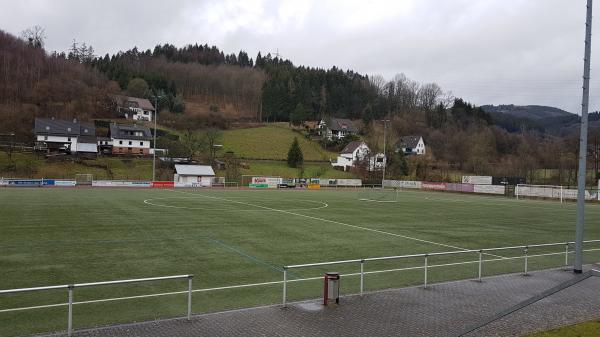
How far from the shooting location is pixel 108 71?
161 meters

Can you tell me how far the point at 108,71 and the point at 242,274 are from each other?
16256 centimetres

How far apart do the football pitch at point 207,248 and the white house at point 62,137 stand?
62318mm

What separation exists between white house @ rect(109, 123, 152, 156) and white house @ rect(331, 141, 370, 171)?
4628cm

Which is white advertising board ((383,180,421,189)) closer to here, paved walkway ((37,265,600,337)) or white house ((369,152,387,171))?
white house ((369,152,387,171))

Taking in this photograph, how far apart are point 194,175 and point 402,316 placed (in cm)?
7247

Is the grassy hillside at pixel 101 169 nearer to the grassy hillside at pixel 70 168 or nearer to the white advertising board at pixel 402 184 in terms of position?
the grassy hillside at pixel 70 168

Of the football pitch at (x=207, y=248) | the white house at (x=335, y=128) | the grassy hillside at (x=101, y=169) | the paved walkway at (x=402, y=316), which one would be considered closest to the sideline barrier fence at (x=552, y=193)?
the football pitch at (x=207, y=248)

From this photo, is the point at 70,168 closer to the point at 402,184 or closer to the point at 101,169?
the point at 101,169

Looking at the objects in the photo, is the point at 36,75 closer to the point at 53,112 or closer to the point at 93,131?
the point at 53,112

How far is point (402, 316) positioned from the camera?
436 inches

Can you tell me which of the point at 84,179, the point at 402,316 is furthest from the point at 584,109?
the point at 84,179

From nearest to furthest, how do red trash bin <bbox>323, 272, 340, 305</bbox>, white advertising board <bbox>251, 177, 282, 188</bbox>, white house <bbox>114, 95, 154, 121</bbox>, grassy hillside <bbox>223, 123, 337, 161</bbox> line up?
1. red trash bin <bbox>323, 272, 340, 305</bbox>
2. white advertising board <bbox>251, 177, 282, 188</bbox>
3. grassy hillside <bbox>223, 123, 337, 161</bbox>
4. white house <bbox>114, 95, 154, 121</bbox>

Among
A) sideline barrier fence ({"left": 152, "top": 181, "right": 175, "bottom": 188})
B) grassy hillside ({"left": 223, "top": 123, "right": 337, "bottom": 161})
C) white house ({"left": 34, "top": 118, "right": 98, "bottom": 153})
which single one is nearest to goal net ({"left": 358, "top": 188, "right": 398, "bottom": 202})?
sideline barrier fence ({"left": 152, "top": 181, "right": 175, "bottom": 188})

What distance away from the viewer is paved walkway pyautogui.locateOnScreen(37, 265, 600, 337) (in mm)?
9750
